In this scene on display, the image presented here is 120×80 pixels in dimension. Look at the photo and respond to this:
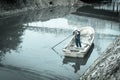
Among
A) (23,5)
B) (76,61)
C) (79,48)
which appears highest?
(79,48)

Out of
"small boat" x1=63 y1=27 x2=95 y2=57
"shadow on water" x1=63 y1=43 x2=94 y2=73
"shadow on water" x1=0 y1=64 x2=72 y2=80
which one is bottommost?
"shadow on water" x1=63 y1=43 x2=94 y2=73

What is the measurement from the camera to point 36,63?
23703 millimetres

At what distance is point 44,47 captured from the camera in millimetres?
28719

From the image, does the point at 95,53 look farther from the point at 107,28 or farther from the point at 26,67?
the point at 107,28

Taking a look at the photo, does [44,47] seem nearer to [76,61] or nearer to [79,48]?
[79,48]

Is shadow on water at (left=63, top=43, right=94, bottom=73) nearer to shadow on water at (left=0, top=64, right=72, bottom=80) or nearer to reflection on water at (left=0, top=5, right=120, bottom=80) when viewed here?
reflection on water at (left=0, top=5, right=120, bottom=80)

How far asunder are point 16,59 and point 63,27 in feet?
52.8

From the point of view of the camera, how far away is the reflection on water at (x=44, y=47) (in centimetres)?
2185

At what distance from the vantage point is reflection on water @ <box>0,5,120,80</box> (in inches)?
860

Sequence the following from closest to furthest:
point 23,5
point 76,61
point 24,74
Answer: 1. point 24,74
2. point 76,61
3. point 23,5

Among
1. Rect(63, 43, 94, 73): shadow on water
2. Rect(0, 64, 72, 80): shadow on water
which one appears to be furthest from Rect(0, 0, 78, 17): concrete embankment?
Rect(0, 64, 72, 80): shadow on water

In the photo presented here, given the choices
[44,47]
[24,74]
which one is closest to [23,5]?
[44,47]

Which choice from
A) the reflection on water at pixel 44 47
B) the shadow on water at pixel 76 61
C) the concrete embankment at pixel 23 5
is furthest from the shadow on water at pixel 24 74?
the concrete embankment at pixel 23 5

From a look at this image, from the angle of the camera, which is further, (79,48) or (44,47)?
(44,47)
